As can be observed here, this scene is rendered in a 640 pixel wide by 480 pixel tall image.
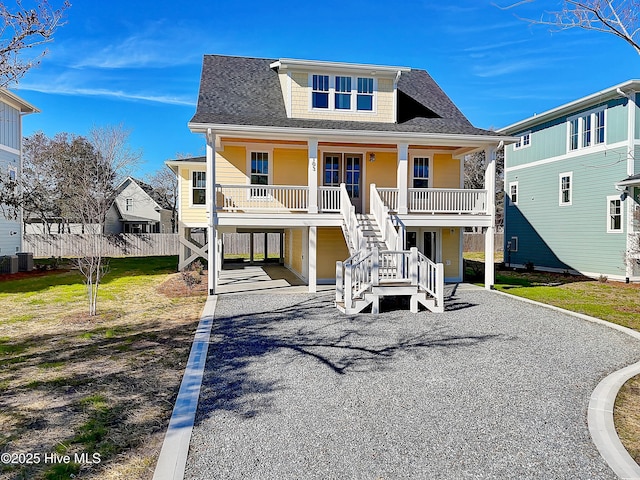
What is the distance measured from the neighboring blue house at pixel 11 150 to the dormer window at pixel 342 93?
13.7 meters

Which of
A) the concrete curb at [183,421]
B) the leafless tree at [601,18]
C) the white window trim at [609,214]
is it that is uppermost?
the leafless tree at [601,18]

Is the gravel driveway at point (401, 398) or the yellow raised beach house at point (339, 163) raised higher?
the yellow raised beach house at point (339, 163)

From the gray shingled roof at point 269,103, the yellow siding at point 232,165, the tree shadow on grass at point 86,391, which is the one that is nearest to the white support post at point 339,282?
the tree shadow on grass at point 86,391

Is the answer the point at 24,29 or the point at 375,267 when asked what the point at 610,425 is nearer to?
the point at 375,267

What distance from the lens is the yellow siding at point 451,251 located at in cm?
1542

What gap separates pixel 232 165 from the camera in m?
14.4

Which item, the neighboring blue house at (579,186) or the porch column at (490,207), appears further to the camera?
the neighboring blue house at (579,186)

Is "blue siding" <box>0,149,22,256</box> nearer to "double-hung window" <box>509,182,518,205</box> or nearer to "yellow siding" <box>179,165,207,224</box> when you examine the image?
"yellow siding" <box>179,165,207,224</box>

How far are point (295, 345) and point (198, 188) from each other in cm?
1320

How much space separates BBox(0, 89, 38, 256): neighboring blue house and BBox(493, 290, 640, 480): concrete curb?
69.9 feet

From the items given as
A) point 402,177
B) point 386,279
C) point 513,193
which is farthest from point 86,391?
point 513,193

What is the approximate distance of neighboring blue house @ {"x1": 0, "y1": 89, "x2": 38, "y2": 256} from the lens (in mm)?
18391

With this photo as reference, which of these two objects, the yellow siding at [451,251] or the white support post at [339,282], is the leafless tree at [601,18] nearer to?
the white support post at [339,282]

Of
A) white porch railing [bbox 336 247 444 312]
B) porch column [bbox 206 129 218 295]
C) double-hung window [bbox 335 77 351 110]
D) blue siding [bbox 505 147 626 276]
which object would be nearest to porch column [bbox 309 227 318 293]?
white porch railing [bbox 336 247 444 312]
